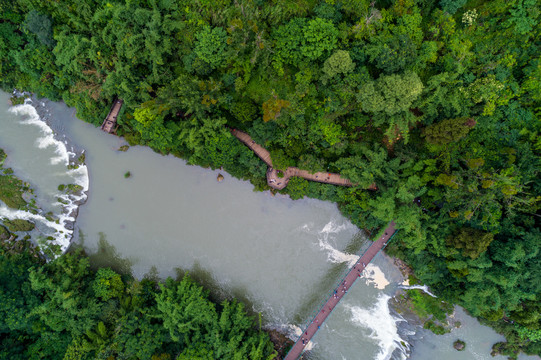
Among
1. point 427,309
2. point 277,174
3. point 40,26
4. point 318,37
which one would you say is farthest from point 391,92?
point 40,26

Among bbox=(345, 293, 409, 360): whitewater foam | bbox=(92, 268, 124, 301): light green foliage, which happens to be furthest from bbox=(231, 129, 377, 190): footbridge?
bbox=(92, 268, 124, 301): light green foliage

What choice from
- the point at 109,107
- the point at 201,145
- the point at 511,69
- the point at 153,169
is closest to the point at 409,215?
the point at 511,69

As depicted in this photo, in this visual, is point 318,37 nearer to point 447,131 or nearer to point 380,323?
point 447,131

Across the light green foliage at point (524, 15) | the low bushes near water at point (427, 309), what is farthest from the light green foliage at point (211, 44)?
the low bushes near water at point (427, 309)

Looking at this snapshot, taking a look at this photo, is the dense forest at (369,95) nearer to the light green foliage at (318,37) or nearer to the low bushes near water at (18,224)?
the light green foliage at (318,37)

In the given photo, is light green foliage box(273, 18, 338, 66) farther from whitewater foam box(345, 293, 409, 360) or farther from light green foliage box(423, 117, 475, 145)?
whitewater foam box(345, 293, 409, 360)

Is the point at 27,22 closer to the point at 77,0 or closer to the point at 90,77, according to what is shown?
the point at 77,0
